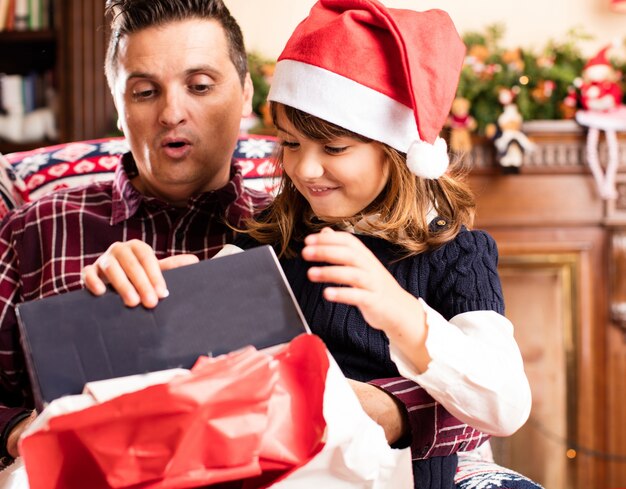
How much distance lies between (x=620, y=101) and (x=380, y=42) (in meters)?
1.91

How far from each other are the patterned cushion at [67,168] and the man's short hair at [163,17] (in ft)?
0.65

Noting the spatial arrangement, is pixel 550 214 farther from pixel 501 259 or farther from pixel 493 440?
pixel 493 440

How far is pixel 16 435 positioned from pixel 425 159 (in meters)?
0.71

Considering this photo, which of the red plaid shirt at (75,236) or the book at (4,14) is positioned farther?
the book at (4,14)

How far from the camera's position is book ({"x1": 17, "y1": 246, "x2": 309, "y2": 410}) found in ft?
2.59

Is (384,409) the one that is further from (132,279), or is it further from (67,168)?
(67,168)

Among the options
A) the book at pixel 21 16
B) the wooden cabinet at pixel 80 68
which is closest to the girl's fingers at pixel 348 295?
the wooden cabinet at pixel 80 68

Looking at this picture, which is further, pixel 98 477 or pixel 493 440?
pixel 493 440

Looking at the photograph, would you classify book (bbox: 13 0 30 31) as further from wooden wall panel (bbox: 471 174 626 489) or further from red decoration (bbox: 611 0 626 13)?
red decoration (bbox: 611 0 626 13)

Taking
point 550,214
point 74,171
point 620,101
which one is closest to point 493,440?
point 550,214

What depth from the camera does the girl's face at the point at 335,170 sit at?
109 cm

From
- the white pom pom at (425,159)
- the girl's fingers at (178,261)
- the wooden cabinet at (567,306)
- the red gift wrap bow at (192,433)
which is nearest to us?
the red gift wrap bow at (192,433)

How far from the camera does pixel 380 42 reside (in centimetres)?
110

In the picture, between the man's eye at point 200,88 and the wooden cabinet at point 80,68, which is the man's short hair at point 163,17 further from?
the wooden cabinet at point 80,68
